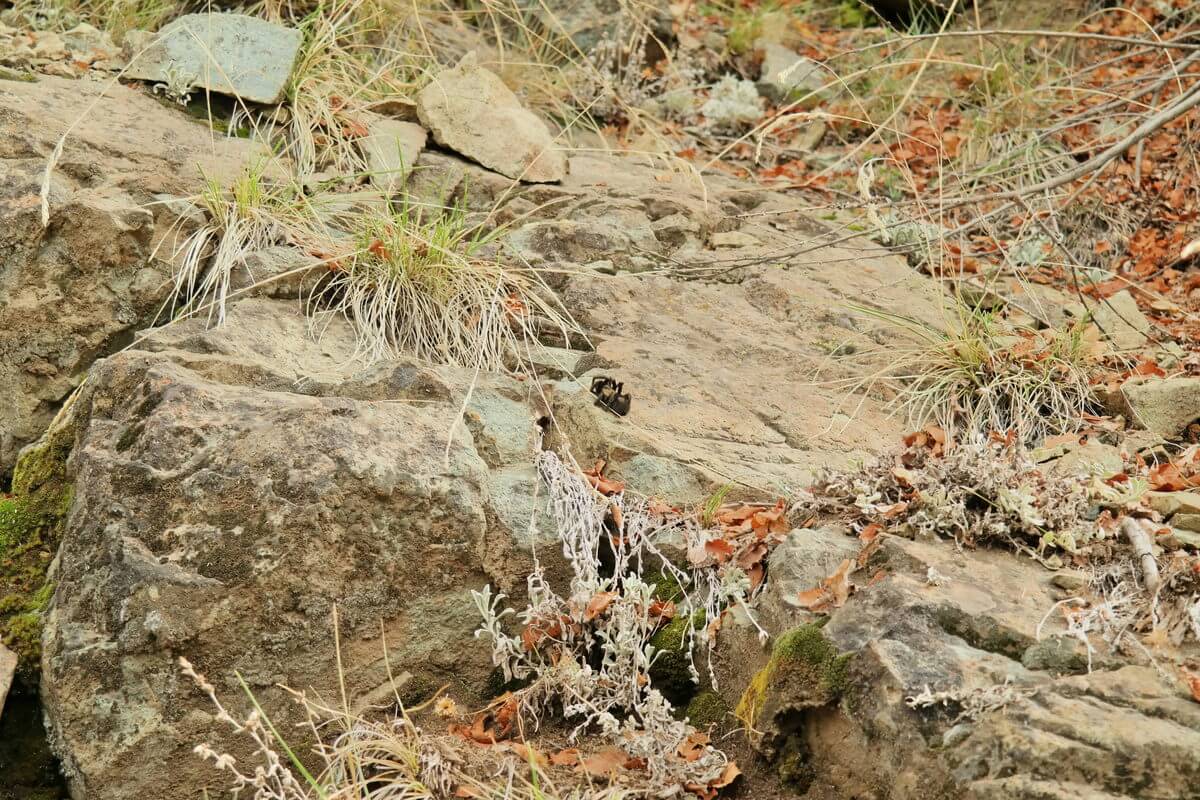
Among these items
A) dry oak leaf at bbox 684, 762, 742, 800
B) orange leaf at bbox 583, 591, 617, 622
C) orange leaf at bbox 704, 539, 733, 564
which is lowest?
dry oak leaf at bbox 684, 762, 742, 800

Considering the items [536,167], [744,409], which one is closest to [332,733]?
[744,409]

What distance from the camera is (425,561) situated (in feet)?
9.82

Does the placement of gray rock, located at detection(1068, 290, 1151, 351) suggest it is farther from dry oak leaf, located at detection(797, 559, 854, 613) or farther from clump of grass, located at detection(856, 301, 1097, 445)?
dry oak leaf, located at detection(797, 559, 854, 613)

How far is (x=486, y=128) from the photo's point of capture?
16.9ft

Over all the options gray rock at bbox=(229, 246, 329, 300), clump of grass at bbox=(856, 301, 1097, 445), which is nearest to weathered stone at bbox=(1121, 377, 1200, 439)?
clump of grass at bbox=(856, 301, 1097, 445)

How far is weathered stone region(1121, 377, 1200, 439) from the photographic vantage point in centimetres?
396

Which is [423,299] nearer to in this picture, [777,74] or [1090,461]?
[1090,461]

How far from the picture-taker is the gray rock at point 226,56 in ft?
15.6

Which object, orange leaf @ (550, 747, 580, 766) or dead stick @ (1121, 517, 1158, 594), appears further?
orange leaf @ (550, 747, 580, 766)

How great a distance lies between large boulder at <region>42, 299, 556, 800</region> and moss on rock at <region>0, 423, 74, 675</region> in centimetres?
16

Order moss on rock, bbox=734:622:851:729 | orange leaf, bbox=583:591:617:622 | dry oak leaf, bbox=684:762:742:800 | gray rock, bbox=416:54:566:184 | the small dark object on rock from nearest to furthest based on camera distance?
1. moss on rock, bbox=734:622:851:729
2. dry oak leaf, bbox=684:762:742:800
3. orange leaf, bbox=583:591:617:622
4. the small dark object on rock
5. gray rock, bbox=416:54:566:184

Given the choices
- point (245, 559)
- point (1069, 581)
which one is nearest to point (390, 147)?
point (245, 559)

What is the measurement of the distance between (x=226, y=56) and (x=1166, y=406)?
149 inches

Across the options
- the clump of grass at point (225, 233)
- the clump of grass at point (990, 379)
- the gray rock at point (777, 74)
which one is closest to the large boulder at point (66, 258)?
the clump of grass at point (225, 233)
